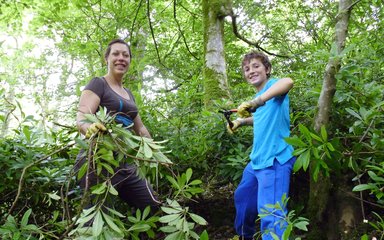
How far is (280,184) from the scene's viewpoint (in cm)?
277

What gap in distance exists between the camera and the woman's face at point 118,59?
3.19m

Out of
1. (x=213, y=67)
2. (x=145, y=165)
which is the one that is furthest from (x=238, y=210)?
(x=213, y=67)

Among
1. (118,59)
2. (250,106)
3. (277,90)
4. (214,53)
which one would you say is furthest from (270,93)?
(214,53)

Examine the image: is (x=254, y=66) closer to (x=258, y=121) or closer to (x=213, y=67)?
(x=258, y=121)

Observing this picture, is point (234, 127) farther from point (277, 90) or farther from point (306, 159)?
point (306, 159)

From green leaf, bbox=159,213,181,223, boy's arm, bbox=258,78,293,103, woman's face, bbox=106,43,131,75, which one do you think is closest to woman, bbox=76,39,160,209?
woman's face, bbox=106,43,131,75

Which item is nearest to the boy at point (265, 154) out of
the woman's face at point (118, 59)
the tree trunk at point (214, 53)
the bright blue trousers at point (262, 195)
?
the bright blue trousers at point (262, 195)

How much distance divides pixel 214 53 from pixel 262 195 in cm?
321

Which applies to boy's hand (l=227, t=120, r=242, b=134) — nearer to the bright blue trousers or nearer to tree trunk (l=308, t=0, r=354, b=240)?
the bright blue trousers

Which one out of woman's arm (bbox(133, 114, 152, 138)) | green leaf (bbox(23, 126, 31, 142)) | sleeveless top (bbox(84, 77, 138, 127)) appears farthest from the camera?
woman's arm (bbox(133, 114, 152, 138))

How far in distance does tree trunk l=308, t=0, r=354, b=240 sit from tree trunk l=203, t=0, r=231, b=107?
2197mm

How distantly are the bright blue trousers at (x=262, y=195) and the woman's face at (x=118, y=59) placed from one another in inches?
56.4

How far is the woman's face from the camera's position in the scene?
3.19 meters

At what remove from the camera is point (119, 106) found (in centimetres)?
300
